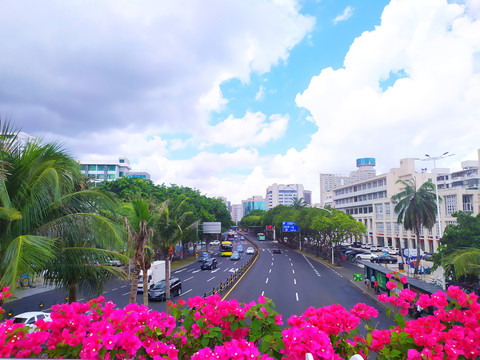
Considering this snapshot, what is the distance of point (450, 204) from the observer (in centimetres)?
4566

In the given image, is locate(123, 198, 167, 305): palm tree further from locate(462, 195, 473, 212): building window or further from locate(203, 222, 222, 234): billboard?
locate(462, 195, 473, 212): building window

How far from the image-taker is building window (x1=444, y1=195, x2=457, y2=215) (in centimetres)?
4477

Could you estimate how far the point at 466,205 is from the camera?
144ft

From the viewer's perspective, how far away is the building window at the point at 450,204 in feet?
147

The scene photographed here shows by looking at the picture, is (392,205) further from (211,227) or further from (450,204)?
(211,227)

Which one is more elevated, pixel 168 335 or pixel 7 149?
pixel 7 149

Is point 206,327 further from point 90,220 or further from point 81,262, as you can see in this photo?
point 81,262

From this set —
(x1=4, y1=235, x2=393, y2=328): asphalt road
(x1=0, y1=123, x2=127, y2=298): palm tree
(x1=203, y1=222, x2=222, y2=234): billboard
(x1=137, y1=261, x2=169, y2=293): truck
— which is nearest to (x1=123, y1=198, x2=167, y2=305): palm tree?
(x1=0, y1=123, x2=127, y2=298): palm tree

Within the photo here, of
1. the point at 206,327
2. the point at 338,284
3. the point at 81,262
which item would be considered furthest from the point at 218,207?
the point at 206,327

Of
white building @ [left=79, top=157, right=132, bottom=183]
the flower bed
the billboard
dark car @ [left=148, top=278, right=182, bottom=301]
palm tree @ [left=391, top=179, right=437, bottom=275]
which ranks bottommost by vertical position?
dark car @ [left=148, top=278, right=182, bottom=301]

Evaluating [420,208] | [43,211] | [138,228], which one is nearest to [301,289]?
[420,208]

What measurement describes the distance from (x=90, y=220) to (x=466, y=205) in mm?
51785

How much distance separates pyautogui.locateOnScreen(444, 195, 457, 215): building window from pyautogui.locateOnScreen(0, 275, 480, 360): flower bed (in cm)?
5074

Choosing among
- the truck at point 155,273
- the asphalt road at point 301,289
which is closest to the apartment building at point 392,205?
the asphalt road at point 301,289
